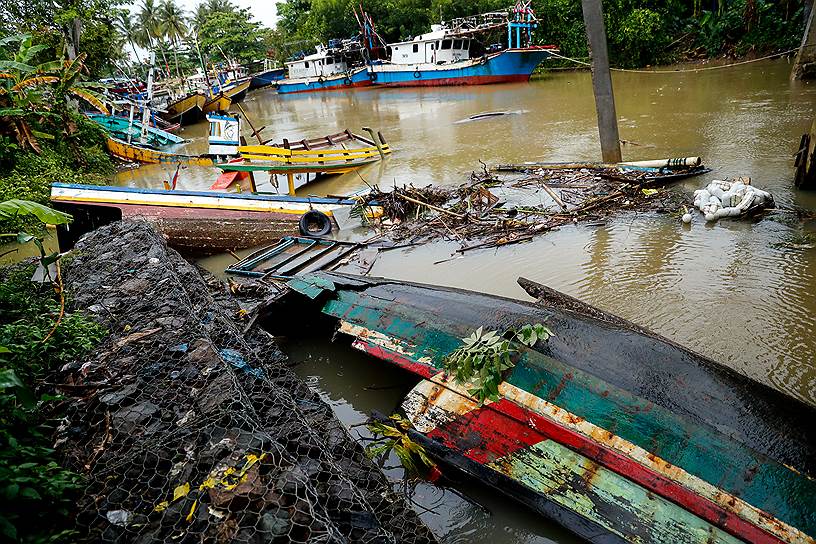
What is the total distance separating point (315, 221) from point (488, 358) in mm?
5831

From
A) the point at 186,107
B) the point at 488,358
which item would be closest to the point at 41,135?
the point at 488,358

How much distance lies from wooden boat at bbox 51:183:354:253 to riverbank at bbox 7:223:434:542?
3.84 metres

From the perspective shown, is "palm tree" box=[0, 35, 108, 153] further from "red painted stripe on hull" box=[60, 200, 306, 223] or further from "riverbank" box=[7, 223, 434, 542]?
"riverbank" box=[7, 223, 434, 542]

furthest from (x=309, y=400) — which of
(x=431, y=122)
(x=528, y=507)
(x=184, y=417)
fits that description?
(x=431, y=122)

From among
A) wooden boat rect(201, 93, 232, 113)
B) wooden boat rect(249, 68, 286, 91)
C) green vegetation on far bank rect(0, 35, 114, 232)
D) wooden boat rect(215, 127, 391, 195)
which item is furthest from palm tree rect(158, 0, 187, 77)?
wooden boat rect(215, 127, 391, 195)

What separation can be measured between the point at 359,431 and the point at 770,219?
6.94 m

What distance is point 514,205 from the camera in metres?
9.07

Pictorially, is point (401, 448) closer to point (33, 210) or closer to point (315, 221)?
point (33, 210)

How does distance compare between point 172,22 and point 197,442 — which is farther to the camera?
point 172,22

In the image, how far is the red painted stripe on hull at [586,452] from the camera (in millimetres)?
2468

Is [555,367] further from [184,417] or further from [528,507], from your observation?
[184,417]

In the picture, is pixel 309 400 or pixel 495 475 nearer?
pixel 495 475

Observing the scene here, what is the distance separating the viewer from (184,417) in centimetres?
287

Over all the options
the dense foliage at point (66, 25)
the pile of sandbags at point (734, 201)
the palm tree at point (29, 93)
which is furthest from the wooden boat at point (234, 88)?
the pile of sandbags at point (734, 201)
